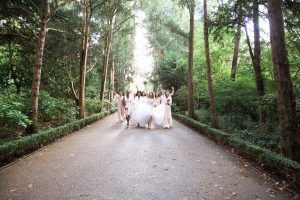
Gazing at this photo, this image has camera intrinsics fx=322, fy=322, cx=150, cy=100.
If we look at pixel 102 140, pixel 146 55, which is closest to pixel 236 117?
pixel 102 140

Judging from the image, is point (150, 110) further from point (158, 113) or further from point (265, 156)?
point (265, 156)

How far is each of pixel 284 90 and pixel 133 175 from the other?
428 cm

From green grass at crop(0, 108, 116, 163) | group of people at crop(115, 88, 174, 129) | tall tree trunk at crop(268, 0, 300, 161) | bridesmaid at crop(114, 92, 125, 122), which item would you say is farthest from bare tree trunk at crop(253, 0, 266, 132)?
bridesmaid at crop(114, 92, 125, 122)

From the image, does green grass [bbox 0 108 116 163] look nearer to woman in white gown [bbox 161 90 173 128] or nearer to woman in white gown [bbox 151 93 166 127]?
woman in white gown [bbox 151 93 166 127]

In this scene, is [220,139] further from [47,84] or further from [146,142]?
[47,84]

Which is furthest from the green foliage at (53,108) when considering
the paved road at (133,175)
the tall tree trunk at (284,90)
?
the tall tree trunk at (284,90)

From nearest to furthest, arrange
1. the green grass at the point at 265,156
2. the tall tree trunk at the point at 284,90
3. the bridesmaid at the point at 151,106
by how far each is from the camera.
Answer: the green grass at the point at 265,156 < the tall tree trunk at the point at 284,90 < the bridesmaid at the point at 151,106

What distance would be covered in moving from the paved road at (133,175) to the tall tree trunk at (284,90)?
1202 mm

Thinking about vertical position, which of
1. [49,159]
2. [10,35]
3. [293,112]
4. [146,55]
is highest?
[146,55]

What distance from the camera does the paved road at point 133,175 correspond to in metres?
6.17

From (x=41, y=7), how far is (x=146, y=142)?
768 cm

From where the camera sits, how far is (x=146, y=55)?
194 ft

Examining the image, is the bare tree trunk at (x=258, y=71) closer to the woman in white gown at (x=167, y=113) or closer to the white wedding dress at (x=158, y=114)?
the woman in white gown at (x=167, y=113)

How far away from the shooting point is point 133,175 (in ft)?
24.7
